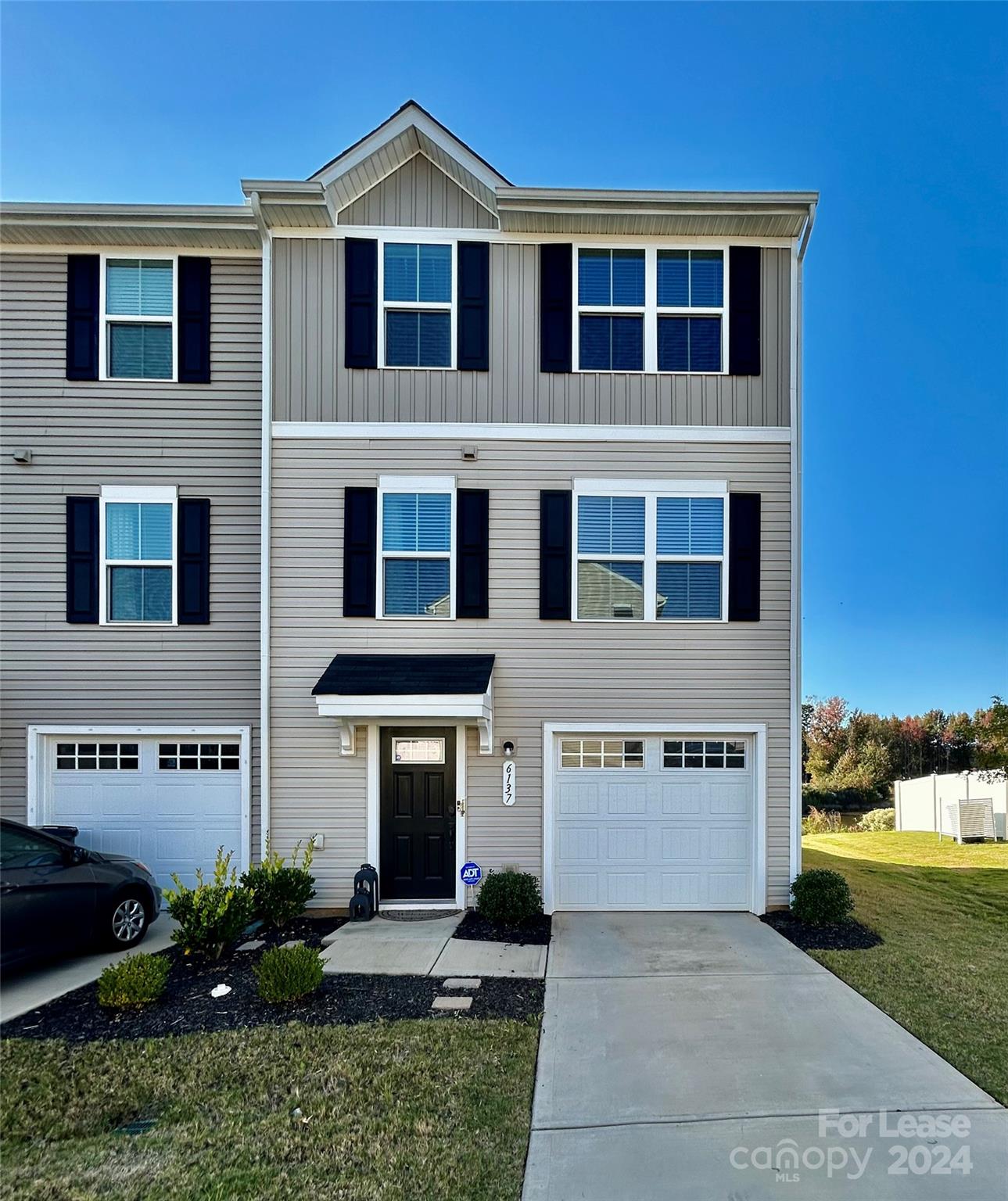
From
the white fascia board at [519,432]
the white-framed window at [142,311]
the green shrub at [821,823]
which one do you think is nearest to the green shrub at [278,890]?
the white fascia board at [519,432]

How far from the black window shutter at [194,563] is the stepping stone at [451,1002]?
5.01 metres

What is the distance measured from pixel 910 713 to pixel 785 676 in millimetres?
24179

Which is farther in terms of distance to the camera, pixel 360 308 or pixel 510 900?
pixel 360 308

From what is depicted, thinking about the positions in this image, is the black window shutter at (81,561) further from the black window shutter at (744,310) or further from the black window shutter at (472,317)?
the black window shutter at (744,310)

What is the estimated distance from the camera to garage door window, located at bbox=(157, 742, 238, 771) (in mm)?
8133

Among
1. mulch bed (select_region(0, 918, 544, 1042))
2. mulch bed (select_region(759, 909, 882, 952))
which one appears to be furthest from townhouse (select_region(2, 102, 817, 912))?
mulch bed (select_region(0, 918, 544, 1042))

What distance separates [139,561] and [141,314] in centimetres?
296

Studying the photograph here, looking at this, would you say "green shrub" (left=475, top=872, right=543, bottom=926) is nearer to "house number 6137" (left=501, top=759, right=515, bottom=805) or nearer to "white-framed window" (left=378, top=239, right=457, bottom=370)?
"house number 6137" (left=501, top=759, right=515, bottom=805)

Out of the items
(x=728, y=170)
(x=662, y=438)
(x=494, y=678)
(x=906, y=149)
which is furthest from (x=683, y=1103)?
(x=906, y=149)

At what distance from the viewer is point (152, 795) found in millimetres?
8094

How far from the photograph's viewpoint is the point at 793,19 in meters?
12.2

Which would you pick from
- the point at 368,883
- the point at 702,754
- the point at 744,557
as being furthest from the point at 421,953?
the point at 744,557

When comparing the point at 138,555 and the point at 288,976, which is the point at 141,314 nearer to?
the point at 138,555

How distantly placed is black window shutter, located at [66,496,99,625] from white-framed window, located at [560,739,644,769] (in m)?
5.76
